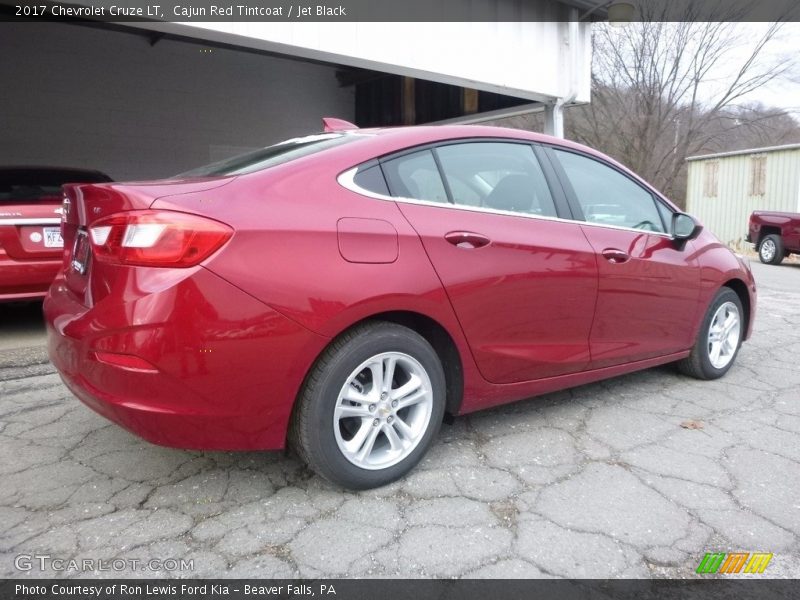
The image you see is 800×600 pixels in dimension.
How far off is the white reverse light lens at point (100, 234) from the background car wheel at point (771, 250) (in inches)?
530

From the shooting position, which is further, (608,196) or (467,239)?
(608,196)

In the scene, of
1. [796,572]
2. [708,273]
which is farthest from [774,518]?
[708,273]

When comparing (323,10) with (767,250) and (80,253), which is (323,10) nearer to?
(80,253)

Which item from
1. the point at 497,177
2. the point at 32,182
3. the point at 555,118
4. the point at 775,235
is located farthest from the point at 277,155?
the point at 775,235

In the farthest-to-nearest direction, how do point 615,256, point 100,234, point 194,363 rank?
point 615,256, point 100,234, point 194,363

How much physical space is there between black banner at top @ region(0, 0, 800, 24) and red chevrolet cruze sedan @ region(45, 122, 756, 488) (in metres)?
2.32

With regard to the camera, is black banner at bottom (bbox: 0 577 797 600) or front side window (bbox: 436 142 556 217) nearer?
black banner at bottom (bbox: 0 577 797 600)

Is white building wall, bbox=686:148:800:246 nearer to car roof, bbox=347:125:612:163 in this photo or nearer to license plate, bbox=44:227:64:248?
car roof, bbox=347:125:612:163

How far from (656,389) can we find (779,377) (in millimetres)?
1000

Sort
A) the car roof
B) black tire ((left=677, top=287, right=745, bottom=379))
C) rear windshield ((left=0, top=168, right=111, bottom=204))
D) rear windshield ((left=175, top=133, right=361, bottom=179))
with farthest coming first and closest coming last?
1. rear windshield ((left=0, top=168, right=111, bottom=204))
2. black tire ((left=677, top=287, right=745, bottom=379))
3. the car roof
4. rear windshield ((left=175, top=133, right=361, bottom=179))

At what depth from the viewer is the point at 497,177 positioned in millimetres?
2773

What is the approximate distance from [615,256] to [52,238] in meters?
3.93

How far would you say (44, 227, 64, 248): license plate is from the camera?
4.30 meters

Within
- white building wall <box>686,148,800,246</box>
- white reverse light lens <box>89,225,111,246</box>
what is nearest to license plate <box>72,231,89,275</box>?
white reverse light lens <box>89,225,111,246</box>
